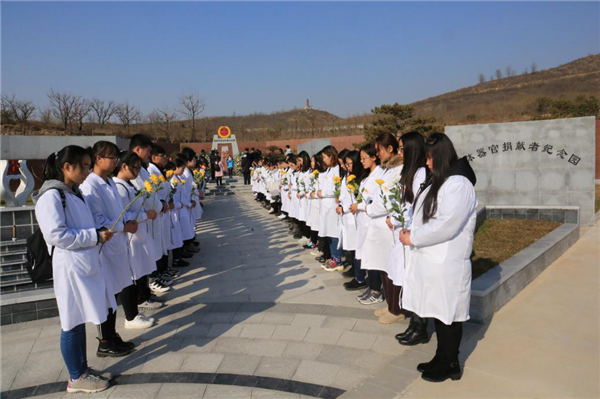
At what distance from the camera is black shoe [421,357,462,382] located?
3277mm

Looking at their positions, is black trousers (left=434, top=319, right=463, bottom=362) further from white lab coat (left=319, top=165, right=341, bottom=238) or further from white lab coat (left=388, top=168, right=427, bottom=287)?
white lab coat (left=319, top=165, right=341, bottom=238)

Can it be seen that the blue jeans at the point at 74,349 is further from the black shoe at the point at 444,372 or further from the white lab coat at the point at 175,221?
the white lab coat at the point at 175,221

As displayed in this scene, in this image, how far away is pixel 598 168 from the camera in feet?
54.6

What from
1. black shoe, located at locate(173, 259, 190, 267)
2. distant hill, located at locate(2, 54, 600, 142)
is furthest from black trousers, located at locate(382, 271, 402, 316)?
distant hill, located at locate(2, 54, 600, 142)

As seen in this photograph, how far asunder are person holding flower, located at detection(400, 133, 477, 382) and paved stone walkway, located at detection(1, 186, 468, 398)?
426 mm

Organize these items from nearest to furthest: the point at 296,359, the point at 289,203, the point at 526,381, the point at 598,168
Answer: the point at 526,381 < the point at 296,359 < the point at 289,203 < the point at 598,168

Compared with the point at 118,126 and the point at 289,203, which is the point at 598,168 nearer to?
the point at 289,203

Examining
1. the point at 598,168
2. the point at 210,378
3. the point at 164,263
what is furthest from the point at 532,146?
the point at 598,168

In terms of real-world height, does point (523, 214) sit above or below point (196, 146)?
below

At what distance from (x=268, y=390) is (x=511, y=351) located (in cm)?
210

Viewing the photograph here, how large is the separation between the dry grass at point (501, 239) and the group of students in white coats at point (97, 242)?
405 cm

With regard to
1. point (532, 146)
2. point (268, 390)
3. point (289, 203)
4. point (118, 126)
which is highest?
point (118, 126)

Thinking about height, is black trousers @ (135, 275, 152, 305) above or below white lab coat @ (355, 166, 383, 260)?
below

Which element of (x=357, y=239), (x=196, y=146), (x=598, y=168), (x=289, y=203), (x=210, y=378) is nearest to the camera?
(x=210, y=378)
